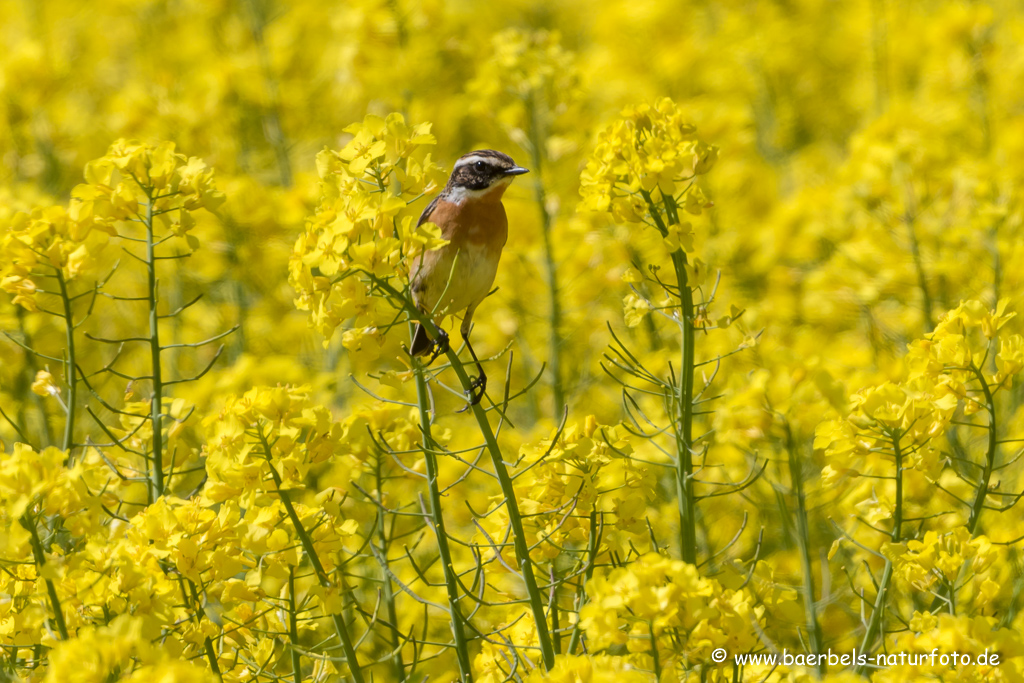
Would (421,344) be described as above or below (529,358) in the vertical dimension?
above

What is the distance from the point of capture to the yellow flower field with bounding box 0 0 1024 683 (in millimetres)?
2062

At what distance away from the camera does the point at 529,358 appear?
15.4ft

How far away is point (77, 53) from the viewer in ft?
27.6

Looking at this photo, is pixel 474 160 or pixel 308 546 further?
pixel 474 160

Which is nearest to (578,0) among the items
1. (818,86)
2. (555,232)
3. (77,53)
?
(818,86)

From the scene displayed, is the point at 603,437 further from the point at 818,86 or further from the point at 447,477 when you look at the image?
the point at 818,86

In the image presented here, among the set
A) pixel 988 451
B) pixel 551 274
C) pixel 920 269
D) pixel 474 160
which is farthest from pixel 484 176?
pixel 920 269

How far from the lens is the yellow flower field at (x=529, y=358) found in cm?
206

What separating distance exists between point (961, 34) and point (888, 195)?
1878 mm

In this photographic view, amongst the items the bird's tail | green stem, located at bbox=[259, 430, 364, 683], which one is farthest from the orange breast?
green stem, located at bbox=[259, 430, 364, 683]

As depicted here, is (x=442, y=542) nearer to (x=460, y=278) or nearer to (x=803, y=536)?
(x=460, y=278)

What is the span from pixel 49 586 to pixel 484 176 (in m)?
1.70

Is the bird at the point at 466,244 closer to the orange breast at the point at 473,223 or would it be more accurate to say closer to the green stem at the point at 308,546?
the orange breast at the point at 473,223

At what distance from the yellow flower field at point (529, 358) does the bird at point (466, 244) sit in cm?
20
